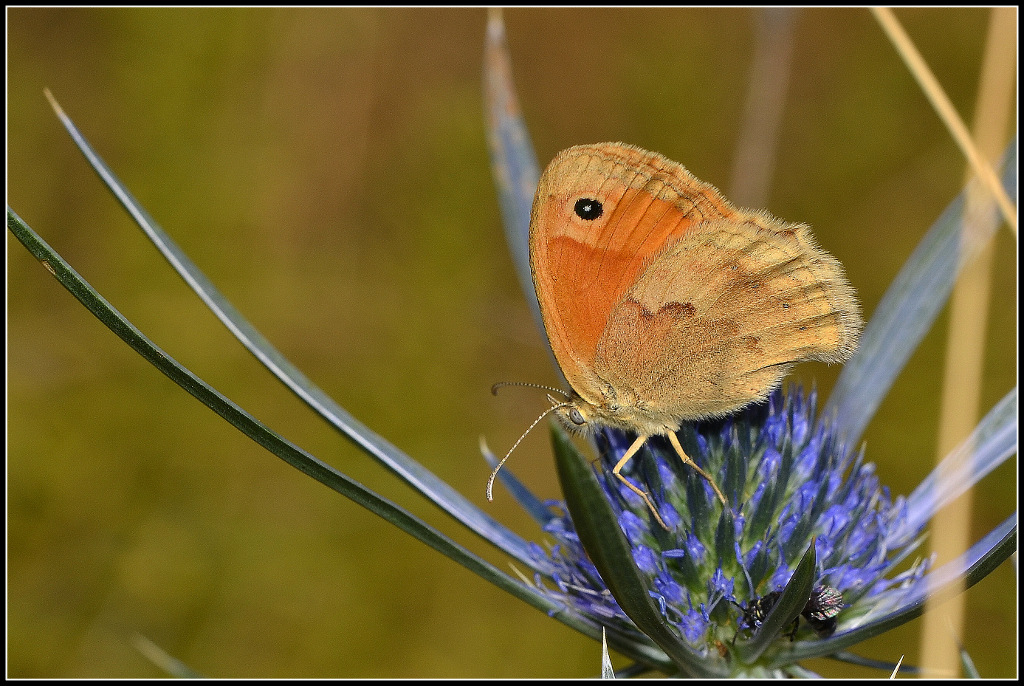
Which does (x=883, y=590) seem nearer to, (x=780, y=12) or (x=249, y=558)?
(x=780, y=12)

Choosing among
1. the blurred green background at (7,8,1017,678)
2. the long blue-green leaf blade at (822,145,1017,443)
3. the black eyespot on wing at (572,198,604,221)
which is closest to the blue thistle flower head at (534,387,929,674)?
the long blue-green leaf blade at (822,145,1017,443)

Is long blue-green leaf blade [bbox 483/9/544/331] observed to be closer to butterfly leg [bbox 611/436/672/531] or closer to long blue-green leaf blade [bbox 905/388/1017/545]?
butterfly leg [bbox 611/436/672/531]

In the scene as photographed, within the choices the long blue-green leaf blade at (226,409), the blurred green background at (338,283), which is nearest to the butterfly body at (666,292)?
the long blue-green leaf blade at (226,409)

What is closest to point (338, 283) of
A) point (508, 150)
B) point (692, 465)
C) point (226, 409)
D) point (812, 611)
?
point (508, 150)

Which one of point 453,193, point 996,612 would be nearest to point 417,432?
point 453,193

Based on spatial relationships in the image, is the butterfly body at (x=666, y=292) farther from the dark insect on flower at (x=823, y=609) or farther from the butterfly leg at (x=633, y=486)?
the dark insect on flower at (x=823, y=609)

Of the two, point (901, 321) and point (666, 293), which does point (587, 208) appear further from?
point (901, 321)
